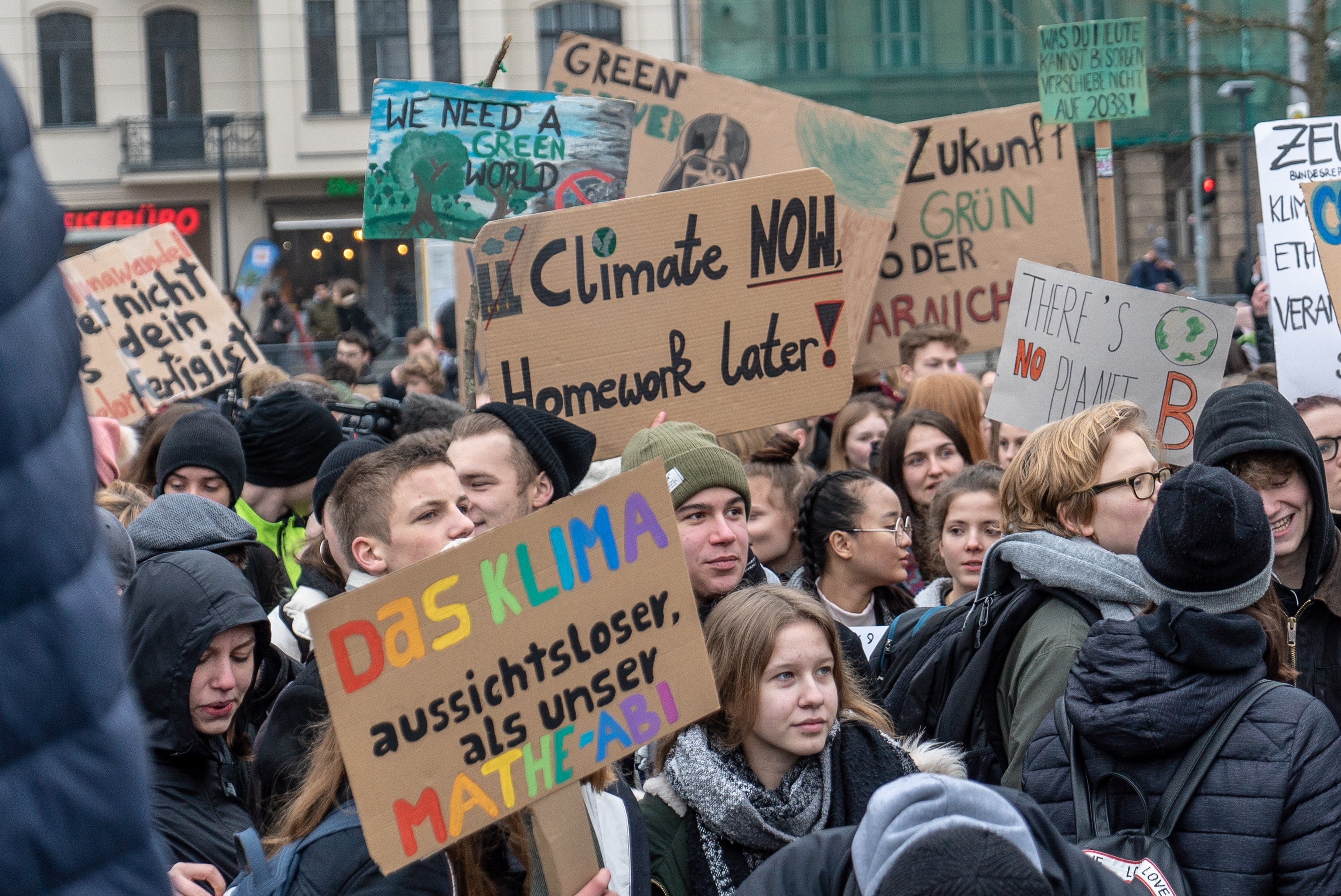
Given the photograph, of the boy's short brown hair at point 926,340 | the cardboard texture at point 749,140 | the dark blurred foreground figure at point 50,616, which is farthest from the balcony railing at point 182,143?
the dark blurred foreground figure at point 50,616

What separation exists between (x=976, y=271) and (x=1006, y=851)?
5.86 metres

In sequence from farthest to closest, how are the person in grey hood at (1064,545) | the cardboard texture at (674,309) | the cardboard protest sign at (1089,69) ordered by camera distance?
the cardboard protest sign at (1089,69)
the cardboard texture at (674,309)
the person in grey hood at (1064,545)

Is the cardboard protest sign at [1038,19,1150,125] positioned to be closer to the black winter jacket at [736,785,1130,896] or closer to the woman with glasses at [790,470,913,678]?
the woman with glasses at [790,470,913,678]


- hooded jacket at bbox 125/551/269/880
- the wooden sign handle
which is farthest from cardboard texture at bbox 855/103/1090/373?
the wooden sign handle

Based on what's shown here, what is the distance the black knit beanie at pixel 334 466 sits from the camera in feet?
12.8

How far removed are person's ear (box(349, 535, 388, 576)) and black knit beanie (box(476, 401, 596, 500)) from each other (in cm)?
86

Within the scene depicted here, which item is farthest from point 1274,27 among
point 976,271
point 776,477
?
point 776,477

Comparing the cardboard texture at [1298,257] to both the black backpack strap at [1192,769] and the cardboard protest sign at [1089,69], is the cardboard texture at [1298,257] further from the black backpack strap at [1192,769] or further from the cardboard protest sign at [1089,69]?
the black backpack strap at [1192,769]

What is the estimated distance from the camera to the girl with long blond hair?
269 cm

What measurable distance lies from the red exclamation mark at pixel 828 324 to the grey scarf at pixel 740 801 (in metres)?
2.03

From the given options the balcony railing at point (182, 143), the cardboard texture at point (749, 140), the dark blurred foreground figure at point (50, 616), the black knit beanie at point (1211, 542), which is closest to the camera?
the dark blurred foreground figure at point (50, 616)

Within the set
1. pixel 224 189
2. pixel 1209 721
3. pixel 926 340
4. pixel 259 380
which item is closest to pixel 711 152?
pixel 926 340

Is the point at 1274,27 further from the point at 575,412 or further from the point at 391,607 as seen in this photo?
the point at 391,607

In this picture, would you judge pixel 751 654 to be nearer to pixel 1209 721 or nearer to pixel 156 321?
pixel 1209 721
